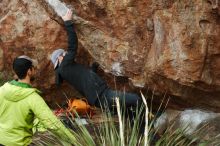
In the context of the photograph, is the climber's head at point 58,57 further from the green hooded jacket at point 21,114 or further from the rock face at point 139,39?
the green hooded jacket at point 21,114

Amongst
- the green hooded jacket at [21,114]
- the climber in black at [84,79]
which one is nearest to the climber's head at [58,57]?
the climber in black at [84,79]

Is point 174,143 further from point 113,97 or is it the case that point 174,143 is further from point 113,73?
point 113,73

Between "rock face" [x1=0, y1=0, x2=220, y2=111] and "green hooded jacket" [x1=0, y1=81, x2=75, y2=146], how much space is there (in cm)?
209

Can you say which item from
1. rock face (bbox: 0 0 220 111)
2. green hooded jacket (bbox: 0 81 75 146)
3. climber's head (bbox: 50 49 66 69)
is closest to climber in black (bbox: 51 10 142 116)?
climber's head (bbox: 50 49 66 69)

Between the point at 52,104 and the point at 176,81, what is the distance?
111 inches

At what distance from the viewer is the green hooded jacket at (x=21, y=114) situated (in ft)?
18.5

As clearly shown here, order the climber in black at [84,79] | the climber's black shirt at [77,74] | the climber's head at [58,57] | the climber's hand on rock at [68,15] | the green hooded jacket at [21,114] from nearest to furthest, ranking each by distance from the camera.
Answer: the green hooded jacket at [21,114] < the climber in black at [84,79] < the climber's black shirt at [77,74] < the climber's head at [58,57] < the climber's hand on rock at [68,15]

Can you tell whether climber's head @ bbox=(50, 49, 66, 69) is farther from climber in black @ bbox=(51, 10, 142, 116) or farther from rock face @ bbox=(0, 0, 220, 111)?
rock face @ bbox=(0, 0, 220, 111)

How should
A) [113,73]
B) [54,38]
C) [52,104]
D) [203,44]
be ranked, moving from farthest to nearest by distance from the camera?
[52,104], [54,38], [113,73], [203,44]

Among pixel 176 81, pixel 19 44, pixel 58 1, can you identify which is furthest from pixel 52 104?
pixel 176 81

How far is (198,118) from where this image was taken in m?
7.43

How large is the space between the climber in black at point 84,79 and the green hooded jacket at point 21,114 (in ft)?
5.02

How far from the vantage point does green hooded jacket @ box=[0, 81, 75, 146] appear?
5.65 m

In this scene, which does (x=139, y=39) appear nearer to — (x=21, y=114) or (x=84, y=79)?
(x=84, y=79)
